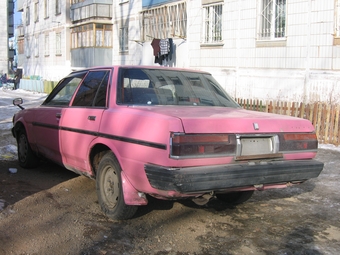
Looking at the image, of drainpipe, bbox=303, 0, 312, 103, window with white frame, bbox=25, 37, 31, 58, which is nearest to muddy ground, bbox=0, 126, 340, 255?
drainpipe, bbox=303, 0, 312, 103

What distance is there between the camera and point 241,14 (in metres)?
15.1

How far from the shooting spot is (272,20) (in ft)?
46.5

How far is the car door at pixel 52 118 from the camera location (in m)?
5.42

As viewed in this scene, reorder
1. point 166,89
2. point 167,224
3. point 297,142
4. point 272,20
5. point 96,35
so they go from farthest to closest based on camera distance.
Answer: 1. point 96,35
2. point 272,20
3. point 166,89
4. point 167,224
5. point 297,142

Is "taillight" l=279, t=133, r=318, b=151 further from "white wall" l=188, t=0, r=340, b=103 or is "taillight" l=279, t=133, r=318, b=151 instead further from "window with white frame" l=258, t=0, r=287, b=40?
"window with white frame" l=258, t=0, r=287, b=40

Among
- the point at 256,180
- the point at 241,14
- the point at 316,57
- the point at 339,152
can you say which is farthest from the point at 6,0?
the point at 256,180

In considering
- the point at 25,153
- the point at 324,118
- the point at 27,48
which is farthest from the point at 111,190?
the point at 27,48

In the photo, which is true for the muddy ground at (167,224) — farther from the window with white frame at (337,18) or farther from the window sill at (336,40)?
the window with white frame at (337,18)

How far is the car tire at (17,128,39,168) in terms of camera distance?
6.45 metres

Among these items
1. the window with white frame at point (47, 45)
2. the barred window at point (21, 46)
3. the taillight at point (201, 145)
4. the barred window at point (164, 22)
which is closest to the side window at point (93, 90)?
the taillight at point (201, 145)

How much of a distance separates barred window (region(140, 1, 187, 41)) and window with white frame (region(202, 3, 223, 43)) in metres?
1.31

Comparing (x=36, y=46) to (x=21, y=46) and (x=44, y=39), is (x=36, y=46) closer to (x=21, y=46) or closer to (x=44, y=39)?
(x=44, y=39)

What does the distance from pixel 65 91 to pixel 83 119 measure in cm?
116

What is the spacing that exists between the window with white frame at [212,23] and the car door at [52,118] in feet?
37.6
